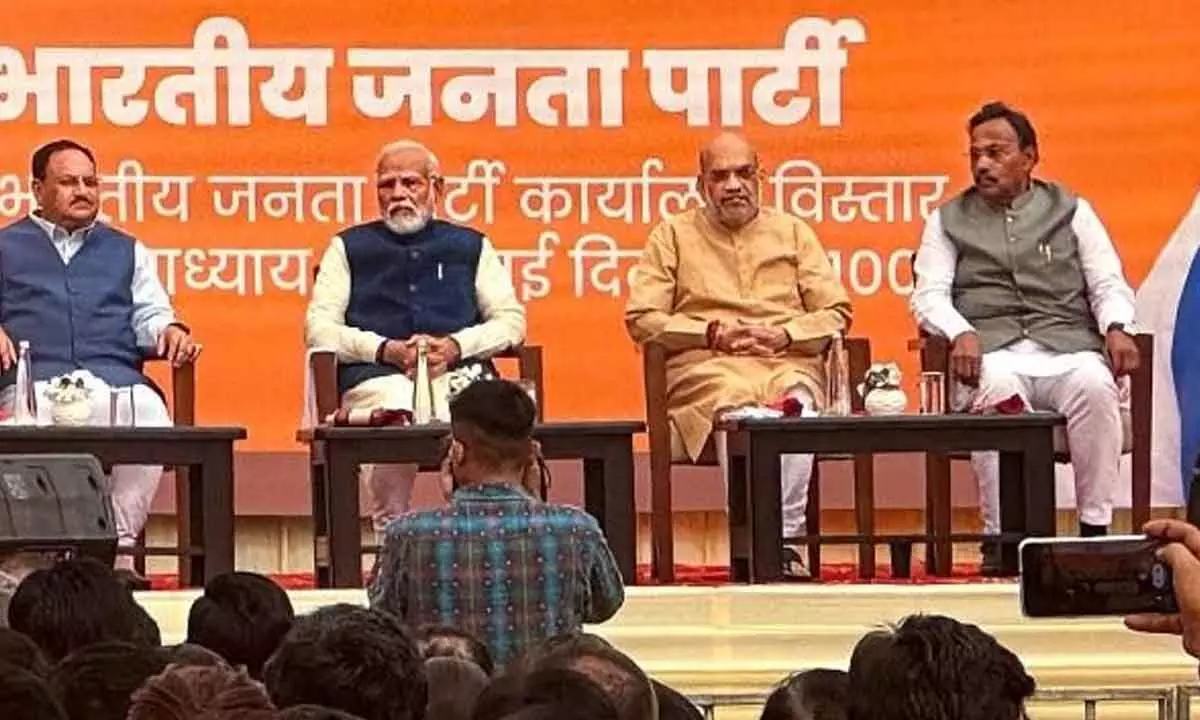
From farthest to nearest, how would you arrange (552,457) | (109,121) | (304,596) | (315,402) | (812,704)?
(109,121)
(315,402)
(552,457)
(304,596)
(812,704)

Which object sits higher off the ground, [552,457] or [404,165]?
[404,165]

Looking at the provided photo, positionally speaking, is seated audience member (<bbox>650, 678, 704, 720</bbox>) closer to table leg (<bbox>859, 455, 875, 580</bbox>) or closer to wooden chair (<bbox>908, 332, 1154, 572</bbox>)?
wooden chair (<bbox>908, 332, 1154, 572</bbox>)

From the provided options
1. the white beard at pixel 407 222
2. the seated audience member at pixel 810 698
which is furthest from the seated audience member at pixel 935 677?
the white beard at pixel 407 222

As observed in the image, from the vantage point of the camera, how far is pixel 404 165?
23.4 ft

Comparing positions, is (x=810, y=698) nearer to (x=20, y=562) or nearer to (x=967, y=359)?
(x=20, y=562)

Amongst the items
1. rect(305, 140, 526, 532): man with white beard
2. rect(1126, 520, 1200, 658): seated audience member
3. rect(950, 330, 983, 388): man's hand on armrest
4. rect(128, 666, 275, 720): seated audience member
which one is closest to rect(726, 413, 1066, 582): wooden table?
rect(950, 330, 983, 388): man's hand on armrest

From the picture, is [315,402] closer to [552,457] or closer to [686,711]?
[552,457]

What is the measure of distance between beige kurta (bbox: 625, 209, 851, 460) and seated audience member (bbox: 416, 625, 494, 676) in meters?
3.50

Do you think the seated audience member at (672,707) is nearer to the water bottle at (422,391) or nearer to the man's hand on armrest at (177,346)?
the water bottle at (422,391)

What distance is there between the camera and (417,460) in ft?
21.0

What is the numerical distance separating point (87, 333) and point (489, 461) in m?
2.81

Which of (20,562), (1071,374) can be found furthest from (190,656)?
(1071,374)

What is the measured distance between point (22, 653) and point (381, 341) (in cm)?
399

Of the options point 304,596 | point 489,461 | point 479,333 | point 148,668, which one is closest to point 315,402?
point 479,333
